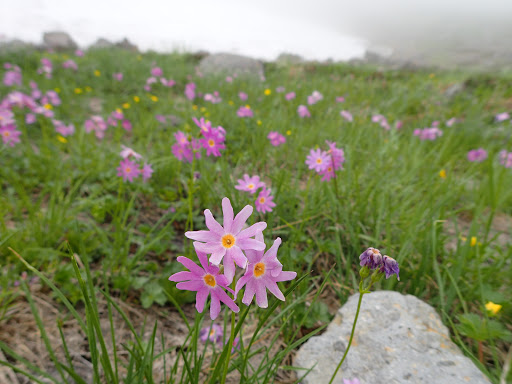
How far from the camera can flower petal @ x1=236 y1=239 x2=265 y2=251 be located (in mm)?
750

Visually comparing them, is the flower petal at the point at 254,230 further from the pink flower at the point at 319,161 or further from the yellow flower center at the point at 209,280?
the pink flower at the point at 319,161

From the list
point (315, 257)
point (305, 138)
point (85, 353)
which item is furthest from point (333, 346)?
point (305, 138)

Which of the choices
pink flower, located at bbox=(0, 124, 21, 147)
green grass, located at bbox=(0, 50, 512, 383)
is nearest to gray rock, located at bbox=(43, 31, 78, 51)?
Answer: green grass, located at bbox=(0, 50, 512, 383)

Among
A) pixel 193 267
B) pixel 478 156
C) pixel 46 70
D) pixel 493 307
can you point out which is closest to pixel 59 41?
pixel 46 70

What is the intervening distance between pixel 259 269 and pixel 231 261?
0.11 m

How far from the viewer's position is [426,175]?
313 centimetres

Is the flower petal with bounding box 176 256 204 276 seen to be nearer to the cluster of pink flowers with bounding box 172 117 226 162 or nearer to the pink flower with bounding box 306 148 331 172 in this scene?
the cluster of pink flowers with bounding box 172 117 226 162

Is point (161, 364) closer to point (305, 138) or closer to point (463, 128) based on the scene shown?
point (305, 138)

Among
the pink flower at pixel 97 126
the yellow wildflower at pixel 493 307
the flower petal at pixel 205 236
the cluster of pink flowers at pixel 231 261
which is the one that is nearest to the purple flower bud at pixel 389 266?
the cluster of pink flowers at pixel 231 261

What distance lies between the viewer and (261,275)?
2.74ft

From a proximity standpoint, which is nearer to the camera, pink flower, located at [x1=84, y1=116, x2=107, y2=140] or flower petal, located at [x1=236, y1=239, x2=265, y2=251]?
flower petal, located at [x1=236, y1=239, x2=265, y2=251]

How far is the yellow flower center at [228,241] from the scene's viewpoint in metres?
0.79

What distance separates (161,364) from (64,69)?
23.8 feet

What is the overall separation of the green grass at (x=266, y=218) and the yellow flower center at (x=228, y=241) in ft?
1.20
